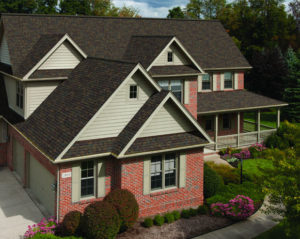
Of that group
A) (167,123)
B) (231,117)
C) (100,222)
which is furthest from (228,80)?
(100,222)

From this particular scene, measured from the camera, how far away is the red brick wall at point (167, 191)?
60.4 feet

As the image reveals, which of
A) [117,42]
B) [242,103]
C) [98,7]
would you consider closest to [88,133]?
[117,42]

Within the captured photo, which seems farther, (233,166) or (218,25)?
(218,25)

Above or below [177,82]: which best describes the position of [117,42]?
above

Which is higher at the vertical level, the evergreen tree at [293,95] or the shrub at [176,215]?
the evergreen tree at [293,95]

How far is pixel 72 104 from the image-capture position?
20.4 m

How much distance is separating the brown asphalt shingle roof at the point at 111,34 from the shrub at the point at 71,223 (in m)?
10.1

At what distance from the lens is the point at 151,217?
1920 centimetres

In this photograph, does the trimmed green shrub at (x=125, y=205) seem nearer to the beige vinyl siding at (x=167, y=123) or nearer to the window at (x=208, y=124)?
the beige vinyl siding at (x=167, y=123)

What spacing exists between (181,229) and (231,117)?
17223 mm

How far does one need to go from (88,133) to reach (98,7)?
71100mm

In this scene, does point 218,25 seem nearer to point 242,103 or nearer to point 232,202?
point 242,103

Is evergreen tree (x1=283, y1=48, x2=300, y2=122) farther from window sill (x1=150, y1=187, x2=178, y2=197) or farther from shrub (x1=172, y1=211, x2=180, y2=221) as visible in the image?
shrub (x1=172, y1=211, x2=180, y2=221)

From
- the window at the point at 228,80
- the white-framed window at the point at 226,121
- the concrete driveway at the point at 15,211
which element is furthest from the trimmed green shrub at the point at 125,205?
the window at the point at 228,80
